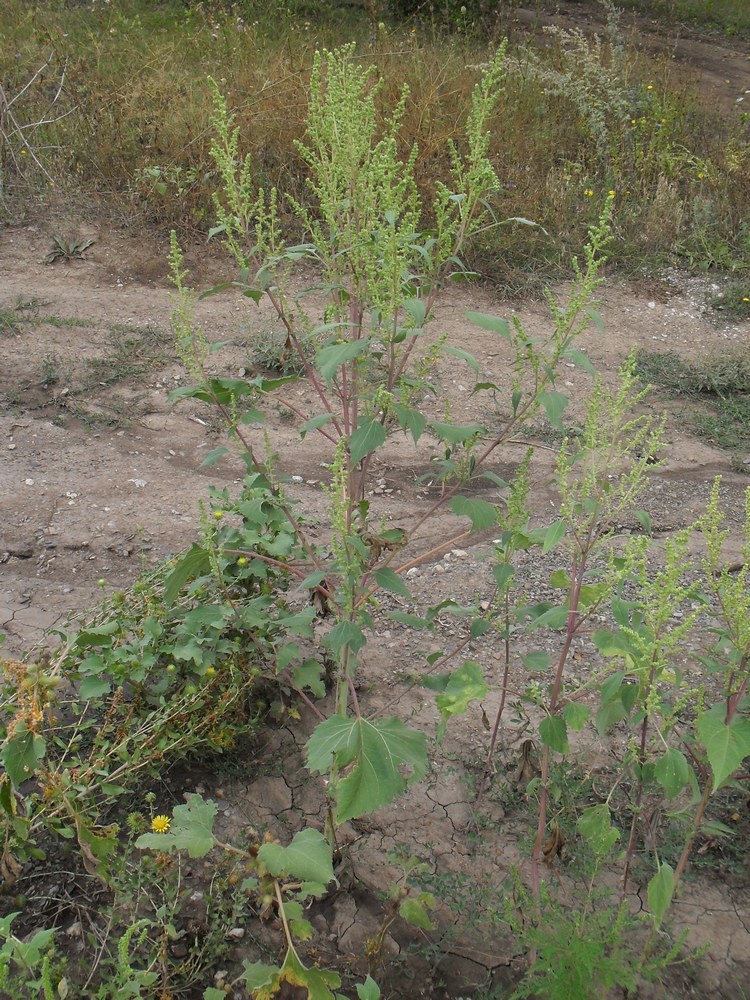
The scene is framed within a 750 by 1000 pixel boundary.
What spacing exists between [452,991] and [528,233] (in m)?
5.39

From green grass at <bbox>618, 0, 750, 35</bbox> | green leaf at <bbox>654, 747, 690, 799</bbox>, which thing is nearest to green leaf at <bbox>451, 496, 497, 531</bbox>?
green leaf at <bbox>654, 747, 690, 799</bbox>

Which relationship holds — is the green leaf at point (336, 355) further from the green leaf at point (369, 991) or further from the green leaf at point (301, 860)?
the green leaf at point (369, 991)

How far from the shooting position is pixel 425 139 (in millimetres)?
6613

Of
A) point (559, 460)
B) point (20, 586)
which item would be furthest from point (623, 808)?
point (20, 586)

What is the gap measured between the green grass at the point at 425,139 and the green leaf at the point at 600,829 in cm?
464

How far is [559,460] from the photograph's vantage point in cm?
204

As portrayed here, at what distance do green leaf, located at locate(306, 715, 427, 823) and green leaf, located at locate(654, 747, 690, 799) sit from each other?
0.51 metres

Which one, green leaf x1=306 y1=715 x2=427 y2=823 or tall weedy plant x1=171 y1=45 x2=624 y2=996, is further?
tall weedy plant x1=171 y1=45 x2=624 y2=996

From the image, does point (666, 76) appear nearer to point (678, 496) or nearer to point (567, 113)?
point (567, 113)

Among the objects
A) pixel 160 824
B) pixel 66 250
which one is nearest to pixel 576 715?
pixel 160 824

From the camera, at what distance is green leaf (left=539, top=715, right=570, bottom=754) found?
2131 mm

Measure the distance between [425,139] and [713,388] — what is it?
2921 mm

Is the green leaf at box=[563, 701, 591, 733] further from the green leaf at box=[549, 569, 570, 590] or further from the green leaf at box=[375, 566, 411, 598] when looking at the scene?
the green leaf at box=[375, 566, 411, 598]

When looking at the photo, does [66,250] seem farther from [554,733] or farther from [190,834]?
[554,733]
